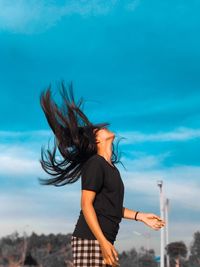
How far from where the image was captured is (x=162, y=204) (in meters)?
24.0

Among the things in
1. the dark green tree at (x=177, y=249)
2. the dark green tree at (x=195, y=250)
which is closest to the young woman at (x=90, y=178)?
the dark green tree at (x=177, y=249)

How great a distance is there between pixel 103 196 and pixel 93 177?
0.15m

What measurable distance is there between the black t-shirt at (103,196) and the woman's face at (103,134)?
186 millimetres

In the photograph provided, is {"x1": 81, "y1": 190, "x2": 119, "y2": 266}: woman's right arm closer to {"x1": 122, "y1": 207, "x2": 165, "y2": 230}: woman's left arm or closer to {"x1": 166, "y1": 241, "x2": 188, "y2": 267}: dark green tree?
{"x1": 122, "y1": 207, "x2": 165, "y2": 230}: woman's left arm

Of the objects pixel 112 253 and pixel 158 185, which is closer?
pixel 112 253

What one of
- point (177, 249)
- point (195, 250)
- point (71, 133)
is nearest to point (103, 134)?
point (71, 133)

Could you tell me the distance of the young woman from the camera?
3801 millimetres

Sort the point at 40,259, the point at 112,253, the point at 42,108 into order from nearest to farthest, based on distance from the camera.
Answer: the point at 112,253, the point at 42,108, the point at 40,259

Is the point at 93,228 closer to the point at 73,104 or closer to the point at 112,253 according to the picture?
the point at 112,253

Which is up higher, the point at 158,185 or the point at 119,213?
the point at 158,185

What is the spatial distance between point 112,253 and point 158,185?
21.4m

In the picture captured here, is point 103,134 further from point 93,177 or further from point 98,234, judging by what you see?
point 98,234

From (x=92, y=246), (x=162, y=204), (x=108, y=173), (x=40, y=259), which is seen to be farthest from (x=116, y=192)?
(x=40, y=259)

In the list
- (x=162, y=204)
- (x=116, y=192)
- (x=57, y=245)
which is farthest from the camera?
(x=57, y=245)
